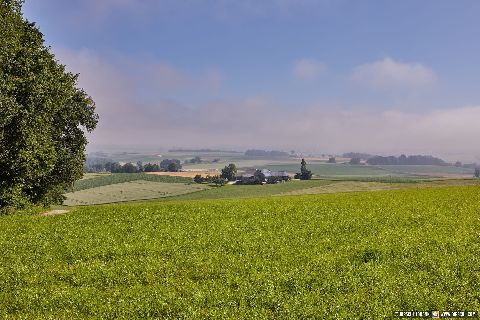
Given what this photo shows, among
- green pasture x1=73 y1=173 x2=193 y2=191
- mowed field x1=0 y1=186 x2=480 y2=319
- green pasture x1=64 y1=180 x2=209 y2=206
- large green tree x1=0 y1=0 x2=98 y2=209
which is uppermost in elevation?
large green tree x1=0 y1=0 x2=98 y2=209

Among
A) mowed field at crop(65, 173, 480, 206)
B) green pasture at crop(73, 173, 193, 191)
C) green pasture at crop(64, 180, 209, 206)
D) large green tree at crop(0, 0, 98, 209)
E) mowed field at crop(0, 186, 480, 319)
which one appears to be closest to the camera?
mowed field at crop(0, 186, 480, 319)

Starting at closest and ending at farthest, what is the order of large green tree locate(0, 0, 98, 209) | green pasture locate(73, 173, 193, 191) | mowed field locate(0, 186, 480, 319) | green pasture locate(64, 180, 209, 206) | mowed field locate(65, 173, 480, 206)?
mowed field locate(0, 186, 480, 319) → large green tree locate(0, 0, 98, 209) → mowed field locate(65, 173, 480, 206) → green pasture locate(64, 180, 209, 206) → green pasture locate(73, 173, 193, 191)

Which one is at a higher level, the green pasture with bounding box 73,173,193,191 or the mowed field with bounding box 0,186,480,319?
the mowed field with bounding box 0,186,480,319

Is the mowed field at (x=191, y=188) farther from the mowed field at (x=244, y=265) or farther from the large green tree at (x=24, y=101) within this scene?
the mowed field at (x=244, y=265)

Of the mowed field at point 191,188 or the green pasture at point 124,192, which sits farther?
the green pasture at point 124,192

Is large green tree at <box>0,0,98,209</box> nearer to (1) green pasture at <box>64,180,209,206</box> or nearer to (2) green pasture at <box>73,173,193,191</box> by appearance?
(1) green pasture at <box>64,180,209,206</box>

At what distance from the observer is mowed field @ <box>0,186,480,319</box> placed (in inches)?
559

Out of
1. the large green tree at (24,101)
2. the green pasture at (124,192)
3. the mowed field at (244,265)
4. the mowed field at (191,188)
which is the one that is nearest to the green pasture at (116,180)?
the mowed field at (191,188)

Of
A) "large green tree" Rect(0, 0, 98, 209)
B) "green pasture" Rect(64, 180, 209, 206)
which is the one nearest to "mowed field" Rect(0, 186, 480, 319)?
"large green tree" Rect(0, 0, 98, 209)

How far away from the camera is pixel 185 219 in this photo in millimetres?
31250

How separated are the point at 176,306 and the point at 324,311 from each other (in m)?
5.80

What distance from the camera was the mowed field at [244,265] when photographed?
14.2 metres

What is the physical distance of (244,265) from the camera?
19.0 metres

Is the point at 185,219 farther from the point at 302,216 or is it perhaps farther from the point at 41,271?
the point at 41,271
